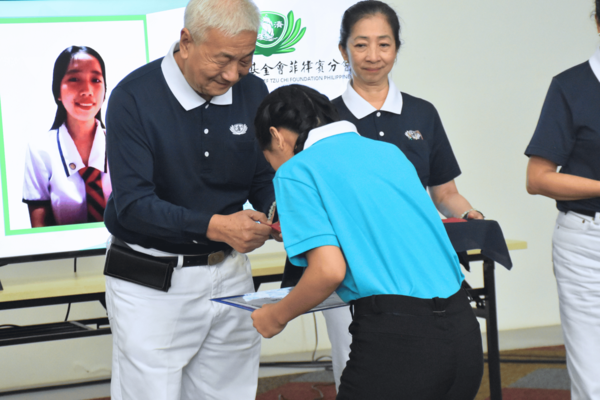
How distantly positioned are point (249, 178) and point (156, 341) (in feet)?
1.67

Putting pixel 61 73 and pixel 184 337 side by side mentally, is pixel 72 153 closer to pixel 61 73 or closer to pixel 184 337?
pixel 61 73

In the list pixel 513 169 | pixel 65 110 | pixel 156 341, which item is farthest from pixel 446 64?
pixel 156 341

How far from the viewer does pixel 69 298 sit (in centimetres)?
234

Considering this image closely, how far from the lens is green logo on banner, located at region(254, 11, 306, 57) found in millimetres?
2871

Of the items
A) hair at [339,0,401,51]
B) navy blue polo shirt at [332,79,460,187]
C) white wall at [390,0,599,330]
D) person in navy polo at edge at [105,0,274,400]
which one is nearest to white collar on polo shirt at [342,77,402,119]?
navy blue polo shirt at [332,79,460,187]

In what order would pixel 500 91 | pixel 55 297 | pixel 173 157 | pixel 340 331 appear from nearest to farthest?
pixel 173 157 < pixel 340 331 < pixel 55 297 < pixel 500 91

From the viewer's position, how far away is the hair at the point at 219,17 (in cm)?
139

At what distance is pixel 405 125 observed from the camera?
1963 millimetres

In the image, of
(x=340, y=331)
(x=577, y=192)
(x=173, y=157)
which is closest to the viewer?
(x=173, y=157)

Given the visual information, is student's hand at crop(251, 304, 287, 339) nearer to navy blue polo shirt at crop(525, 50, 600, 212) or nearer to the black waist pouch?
the black waist pouch

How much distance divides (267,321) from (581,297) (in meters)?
1.11

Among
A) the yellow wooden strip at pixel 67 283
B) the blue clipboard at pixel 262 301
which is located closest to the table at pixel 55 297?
the yellow wooden strip at pixel 67 283

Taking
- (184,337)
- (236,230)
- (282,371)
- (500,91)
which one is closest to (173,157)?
(236,230)

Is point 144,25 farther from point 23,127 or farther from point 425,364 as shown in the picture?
point 425,364
